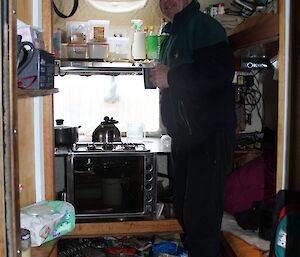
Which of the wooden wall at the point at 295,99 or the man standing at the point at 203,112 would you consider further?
the man standing at the point at 203,112

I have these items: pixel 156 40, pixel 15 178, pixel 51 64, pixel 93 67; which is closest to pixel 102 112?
pixel 93 67

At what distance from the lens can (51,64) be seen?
941 millimetres

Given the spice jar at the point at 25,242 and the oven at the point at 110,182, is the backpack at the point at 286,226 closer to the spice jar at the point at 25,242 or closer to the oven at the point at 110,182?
the spice jar at the point at 25,242

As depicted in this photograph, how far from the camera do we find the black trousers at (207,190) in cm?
168

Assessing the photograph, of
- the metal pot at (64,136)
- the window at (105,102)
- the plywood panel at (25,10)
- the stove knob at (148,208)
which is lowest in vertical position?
the stove knob at (148,208)

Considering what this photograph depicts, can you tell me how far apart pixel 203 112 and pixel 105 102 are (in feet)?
3.24

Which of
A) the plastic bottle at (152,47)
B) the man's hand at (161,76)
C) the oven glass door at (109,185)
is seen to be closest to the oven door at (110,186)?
the oven glass door at (109,185)

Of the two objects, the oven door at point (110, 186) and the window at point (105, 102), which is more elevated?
the window at point (105, 102)

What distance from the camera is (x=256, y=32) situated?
170 cm

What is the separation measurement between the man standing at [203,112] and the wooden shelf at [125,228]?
248 mm

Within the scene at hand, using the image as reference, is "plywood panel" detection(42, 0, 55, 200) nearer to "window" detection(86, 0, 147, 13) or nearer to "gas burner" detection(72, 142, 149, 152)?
"gas burner" detection(72, 142, 149, 152)

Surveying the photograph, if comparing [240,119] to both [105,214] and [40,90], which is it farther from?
[40,90]

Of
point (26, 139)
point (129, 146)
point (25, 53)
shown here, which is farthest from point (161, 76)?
point (25, 53)

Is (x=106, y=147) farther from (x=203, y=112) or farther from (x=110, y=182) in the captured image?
(x=203, y=112)
